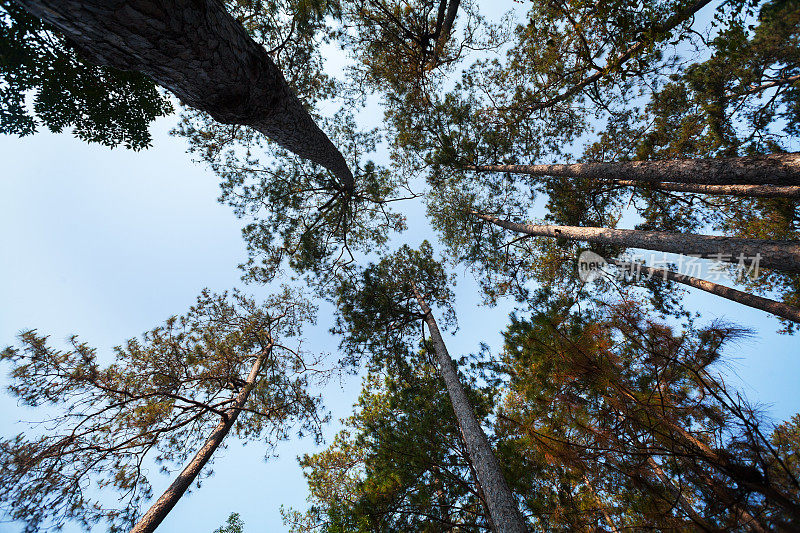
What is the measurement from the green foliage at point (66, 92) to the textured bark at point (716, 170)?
8889mm

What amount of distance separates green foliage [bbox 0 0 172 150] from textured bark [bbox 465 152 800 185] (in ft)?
29.2

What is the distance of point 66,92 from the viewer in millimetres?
4180

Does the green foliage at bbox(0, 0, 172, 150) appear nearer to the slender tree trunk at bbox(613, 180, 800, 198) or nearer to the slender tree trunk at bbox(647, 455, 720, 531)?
the slender tree trunk at bbox(647, 455, 720, 531)

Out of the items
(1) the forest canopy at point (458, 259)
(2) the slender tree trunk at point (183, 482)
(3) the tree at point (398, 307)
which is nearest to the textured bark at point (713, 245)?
(1) the forest canopy at point (458, 259)

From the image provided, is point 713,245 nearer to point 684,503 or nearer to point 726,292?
point 726,292

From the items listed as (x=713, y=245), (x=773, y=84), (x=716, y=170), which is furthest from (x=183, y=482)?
(x=773, y=84)

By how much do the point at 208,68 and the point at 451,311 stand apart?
7.82 metres

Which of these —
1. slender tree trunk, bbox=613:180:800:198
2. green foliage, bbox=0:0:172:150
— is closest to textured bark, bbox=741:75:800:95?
slender tree trunk, bbox=613:180:800:198

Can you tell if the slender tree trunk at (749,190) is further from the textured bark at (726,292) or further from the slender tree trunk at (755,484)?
the slender tree trunk at (755,484)

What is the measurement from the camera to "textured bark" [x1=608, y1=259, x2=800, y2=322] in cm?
477

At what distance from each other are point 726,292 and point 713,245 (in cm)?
328

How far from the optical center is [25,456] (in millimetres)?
4074

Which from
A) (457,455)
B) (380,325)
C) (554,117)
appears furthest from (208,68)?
(554,117)

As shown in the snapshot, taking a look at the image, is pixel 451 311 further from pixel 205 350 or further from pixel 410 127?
pixel 205 350
